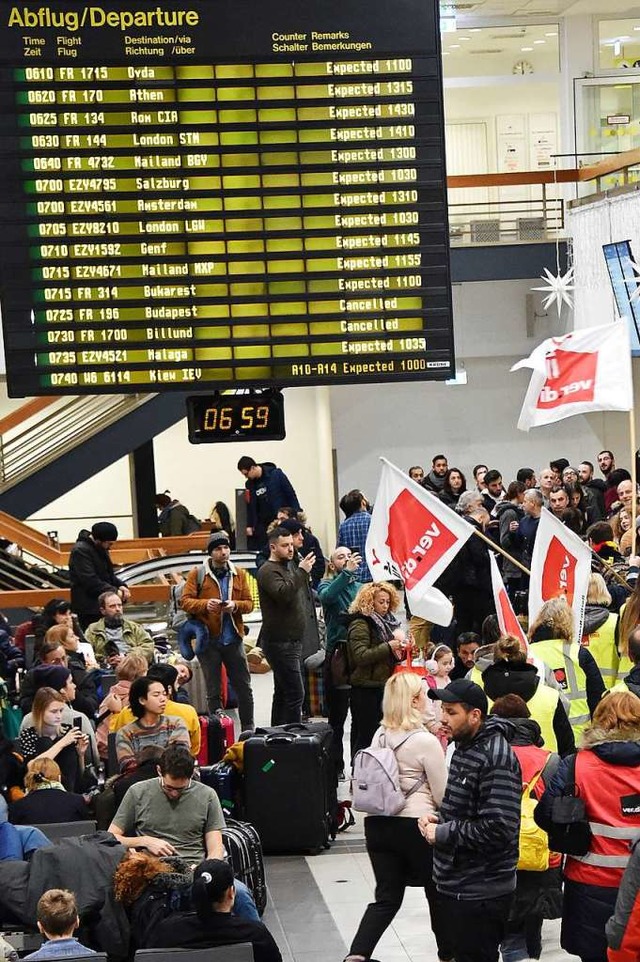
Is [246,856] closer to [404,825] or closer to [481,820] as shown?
[404,825]

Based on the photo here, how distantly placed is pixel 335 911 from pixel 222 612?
13.5 ft

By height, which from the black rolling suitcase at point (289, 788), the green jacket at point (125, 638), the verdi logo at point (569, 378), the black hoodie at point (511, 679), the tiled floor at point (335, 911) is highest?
the verdi logo at point (569, 378)

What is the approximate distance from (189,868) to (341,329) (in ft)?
12.4

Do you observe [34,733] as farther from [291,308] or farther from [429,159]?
[429,159]

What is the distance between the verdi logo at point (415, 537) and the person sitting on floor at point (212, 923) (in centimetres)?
417

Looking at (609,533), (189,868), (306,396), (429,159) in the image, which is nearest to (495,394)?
(306,396)

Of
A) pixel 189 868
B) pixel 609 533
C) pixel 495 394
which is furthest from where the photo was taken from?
pixel 495 394

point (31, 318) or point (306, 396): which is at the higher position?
point (31, 318)

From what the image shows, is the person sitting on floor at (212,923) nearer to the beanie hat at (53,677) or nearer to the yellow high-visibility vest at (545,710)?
the yellow high-visibility vest at (545,710)

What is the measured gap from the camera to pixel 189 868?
6.98 m

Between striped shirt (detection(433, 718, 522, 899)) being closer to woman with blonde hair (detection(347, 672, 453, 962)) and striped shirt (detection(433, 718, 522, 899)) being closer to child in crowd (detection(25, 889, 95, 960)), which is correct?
woman with blonde hair (detection(347, 672, 453, 962))

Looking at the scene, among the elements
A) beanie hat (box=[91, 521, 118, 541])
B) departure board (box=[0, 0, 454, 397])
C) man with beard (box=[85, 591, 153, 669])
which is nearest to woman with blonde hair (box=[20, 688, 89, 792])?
departure board (box=[0, 0, 454, 397])

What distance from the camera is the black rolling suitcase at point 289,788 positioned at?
9406 millimetres

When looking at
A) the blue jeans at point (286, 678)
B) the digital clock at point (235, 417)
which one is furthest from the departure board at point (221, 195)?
the blue jeans at point (286, 678)
